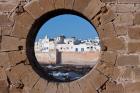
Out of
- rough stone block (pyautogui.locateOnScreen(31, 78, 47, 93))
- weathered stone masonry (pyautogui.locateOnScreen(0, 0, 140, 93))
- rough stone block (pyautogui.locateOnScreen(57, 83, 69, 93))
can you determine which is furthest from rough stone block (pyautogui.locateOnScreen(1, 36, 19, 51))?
rough stone block (pyautogui.locateOnScreen(57, 83, 69, 93))

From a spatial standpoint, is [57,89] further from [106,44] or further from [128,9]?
[128,9]

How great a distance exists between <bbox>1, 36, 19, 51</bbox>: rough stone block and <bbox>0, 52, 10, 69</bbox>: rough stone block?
0.30ft

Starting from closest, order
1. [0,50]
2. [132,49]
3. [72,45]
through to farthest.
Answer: [132,49], [0,50], [72,45]

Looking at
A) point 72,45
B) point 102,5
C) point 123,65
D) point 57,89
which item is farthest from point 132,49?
point 72,45

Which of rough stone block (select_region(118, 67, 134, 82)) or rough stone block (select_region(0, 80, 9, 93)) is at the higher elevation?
rough stone block (select_region(118, 67, 134, 82))

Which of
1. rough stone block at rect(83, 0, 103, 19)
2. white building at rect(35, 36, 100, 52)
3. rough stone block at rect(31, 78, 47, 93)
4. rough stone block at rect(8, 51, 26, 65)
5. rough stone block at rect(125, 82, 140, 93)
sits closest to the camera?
rough stone block at rect(125, 82, 140, 93)

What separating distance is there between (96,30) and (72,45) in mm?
21744

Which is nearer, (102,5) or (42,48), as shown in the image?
(102,5)

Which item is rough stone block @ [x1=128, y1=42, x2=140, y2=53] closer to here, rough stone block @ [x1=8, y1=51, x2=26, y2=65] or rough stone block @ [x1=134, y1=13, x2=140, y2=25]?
rough stone block @ [x1=134, y1=13, x2=140, y2=25]

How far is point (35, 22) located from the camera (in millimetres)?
6598

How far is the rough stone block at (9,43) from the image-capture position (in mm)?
6582

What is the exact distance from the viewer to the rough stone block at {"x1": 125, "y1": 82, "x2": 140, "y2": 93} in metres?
6.21

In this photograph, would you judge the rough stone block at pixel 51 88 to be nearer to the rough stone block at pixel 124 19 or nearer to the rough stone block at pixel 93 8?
the rough stone block at pixel 93 8

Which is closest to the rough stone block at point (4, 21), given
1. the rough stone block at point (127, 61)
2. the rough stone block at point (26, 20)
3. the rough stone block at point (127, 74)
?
the rough stone block at point (26, 20)
